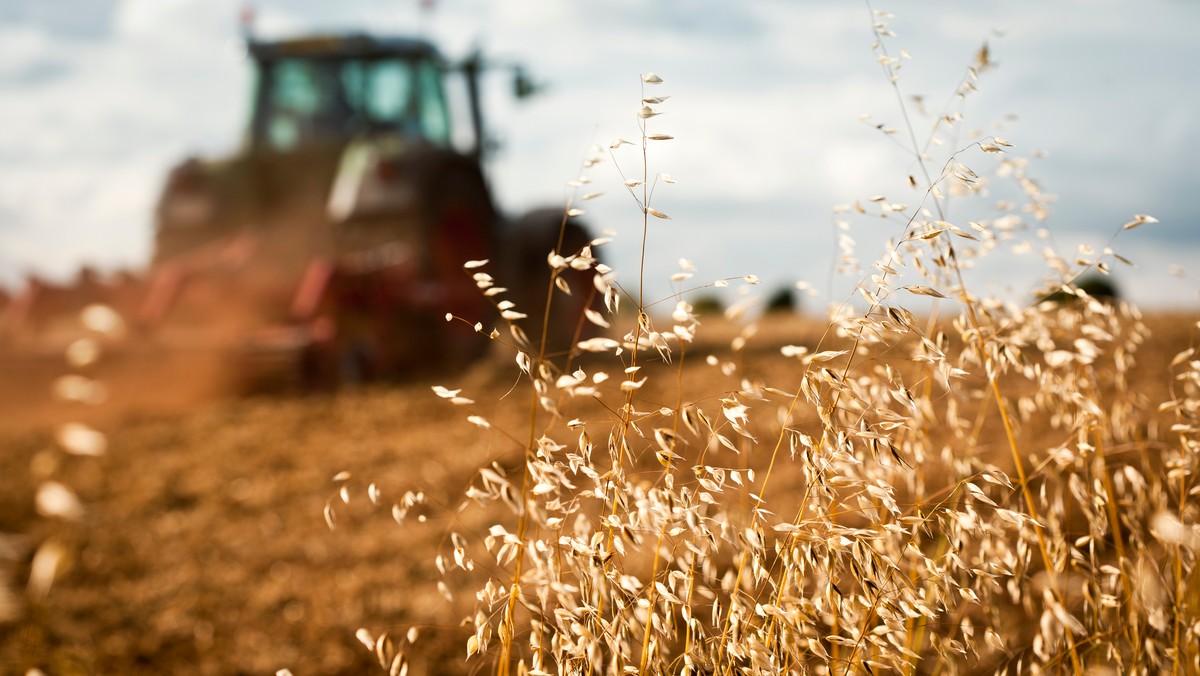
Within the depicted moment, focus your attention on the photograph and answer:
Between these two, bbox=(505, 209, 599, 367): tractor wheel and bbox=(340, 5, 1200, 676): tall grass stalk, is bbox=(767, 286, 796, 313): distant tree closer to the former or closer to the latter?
bbox=(505, 209, 599, 367): tractor wheel

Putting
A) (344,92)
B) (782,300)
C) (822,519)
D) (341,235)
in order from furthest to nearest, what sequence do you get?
(782,300)
(344,92)
(341,235)
(822,519)

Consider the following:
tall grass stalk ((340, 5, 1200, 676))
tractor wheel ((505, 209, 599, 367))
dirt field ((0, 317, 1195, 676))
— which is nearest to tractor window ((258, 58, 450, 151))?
tractor wheel ((505, 209, 599, 367))

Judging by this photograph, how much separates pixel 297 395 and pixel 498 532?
6.52m

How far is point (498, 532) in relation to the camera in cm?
161

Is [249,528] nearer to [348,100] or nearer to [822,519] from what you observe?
[822,519]

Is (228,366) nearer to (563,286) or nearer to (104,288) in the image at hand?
(104,288)

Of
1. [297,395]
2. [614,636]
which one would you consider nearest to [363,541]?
[297,395]

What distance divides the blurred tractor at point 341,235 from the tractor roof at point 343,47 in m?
0.02

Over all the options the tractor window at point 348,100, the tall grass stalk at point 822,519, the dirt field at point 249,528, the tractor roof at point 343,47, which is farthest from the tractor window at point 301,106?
the tall grass stalk at point 822,519

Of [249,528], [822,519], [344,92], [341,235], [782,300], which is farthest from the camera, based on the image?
[782,300]

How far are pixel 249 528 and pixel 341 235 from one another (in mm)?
4088

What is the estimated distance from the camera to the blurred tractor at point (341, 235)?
7.86m

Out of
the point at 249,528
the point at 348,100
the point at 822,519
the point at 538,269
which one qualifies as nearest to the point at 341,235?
the point at 348,100

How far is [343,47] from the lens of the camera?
9.37m
